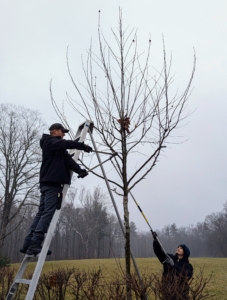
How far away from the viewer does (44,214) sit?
10.4 feet

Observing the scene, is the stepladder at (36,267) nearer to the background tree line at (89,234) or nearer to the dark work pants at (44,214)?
the dark work pants at (44,214)

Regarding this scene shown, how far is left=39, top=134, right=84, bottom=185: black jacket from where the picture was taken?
3298mm

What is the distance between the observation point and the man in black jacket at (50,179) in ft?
10.2

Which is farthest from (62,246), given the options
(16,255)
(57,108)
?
(57,108)

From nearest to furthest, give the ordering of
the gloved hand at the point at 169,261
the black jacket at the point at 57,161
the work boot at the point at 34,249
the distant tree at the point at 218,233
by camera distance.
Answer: the work boot at the point at 34,249 → the black jacket at the point at 57,161 → the gloved hand at the point at 169,261 → the distant tree at the point at 218,233

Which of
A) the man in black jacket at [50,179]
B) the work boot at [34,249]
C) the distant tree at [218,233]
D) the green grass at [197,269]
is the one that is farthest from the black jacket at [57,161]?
the distant tree at [218,233]

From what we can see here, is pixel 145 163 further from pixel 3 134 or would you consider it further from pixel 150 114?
pixel 3 134

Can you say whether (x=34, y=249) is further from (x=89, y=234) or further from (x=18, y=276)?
(x=89, y=234)

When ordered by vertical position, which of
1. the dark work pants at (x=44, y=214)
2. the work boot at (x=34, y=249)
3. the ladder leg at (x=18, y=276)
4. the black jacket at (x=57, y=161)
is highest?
the black jacket at (x=57, y=161)

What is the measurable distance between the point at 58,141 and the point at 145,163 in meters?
1.66

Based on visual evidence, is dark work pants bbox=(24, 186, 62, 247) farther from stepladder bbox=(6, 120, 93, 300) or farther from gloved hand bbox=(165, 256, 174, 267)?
gloved hand bbox=(165, 256, 174, 267)

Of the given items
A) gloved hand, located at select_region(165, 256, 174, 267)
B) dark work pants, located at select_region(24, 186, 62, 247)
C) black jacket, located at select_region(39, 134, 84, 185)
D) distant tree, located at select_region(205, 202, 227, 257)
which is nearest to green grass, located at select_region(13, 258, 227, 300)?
gloved hand, located at select_region(165, 256, 174, 267)

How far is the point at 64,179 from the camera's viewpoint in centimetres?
331

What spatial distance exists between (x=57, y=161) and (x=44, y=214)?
0.65m
